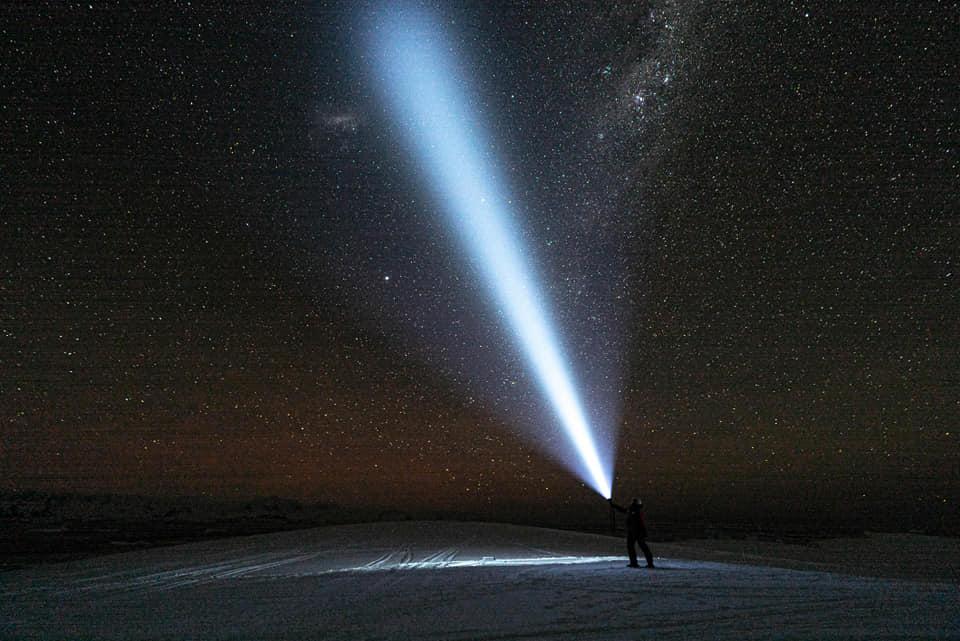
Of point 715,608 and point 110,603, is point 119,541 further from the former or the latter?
point 715,608

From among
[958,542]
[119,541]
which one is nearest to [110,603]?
[119,541]

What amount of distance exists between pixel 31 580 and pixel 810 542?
34.1 meters

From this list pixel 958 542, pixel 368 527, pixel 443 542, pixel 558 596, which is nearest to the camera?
pixel 558 596

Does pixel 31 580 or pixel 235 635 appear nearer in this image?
pixel 235 635

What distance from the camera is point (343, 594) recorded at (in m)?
9.11

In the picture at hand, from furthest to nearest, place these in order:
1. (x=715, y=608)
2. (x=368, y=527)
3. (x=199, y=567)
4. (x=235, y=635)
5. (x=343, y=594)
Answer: (x=368, y=527) < (x=199, y=567) < (x=343, y=594) < (x=715, y=608) < (x=235, y=635)

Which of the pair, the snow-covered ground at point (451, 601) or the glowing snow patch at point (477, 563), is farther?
the glowing snow patch at point (477, 563)

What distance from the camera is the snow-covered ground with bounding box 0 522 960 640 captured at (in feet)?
21.3

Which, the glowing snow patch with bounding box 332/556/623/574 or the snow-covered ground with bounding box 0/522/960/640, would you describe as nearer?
the snow-covered ground with bounding box 0/522/960/640

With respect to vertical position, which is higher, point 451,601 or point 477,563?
point 477,563

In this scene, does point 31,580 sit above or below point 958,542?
below

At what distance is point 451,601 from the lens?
8328 millimetres

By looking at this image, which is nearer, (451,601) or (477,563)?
(451,601)

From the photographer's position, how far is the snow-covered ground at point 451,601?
21.3 ft
